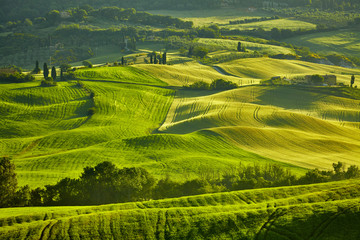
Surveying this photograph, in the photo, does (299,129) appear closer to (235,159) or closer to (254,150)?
(254,150)

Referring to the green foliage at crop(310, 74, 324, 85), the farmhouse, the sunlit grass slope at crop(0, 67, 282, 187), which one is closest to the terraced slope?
the farmhouse

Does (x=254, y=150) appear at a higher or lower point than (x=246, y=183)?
lower

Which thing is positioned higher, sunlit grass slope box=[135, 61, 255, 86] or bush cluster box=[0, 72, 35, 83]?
bush cluster box=[0, 72, 35, 83]

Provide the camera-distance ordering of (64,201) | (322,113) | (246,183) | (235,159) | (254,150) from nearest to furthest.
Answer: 1. (64,201)
2. (246,183)
3. (235,159)
4. (254,150)
5. (322,113)

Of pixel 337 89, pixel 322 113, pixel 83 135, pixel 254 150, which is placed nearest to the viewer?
pixel 254 150

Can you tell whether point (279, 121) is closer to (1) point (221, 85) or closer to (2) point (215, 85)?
(2) point (215, 85)

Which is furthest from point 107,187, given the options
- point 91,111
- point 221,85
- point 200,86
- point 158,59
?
point 158,59

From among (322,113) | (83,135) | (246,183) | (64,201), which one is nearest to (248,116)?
(322,113)

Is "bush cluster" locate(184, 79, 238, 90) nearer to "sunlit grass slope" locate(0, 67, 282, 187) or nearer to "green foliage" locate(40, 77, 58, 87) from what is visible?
"sunlit grass slope" locate(0, 67, 282, 187)
